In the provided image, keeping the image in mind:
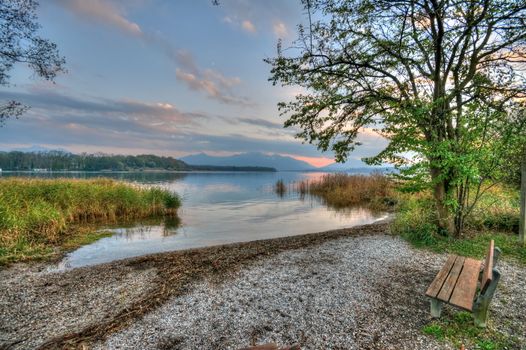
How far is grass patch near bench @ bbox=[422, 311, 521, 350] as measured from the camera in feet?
10.4

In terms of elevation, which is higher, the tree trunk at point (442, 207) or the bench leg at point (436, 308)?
the tree trunk at point (442, 207)

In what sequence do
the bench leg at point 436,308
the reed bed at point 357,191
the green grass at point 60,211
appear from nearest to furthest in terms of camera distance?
the bench leg at point 436,308 → the green grass at point 60,211 → the reed bed at point 357,191

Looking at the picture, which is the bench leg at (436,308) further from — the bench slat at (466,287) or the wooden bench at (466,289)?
the bench slat at (466,287)

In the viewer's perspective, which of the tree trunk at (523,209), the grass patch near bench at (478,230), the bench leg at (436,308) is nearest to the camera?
the bench leg at (436,308)

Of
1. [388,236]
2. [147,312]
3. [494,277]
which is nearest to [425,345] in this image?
[494,277]

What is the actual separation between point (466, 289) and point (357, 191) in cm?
2018

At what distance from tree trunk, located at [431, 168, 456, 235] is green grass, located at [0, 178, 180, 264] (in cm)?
1182

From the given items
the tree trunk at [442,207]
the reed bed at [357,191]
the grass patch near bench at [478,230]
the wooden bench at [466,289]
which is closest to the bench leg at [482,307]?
the wooden bench at [466,289]

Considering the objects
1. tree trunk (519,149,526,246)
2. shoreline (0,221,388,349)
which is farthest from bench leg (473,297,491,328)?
tree trunk (519,149,526,246)

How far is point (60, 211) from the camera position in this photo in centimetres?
1167

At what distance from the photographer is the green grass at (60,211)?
25.4 feet

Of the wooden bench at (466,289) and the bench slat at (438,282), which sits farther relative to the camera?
the bench slat at (438,282)

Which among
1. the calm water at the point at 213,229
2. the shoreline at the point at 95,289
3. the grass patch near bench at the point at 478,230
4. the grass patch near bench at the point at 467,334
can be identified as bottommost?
the calm water at the point at 213,229

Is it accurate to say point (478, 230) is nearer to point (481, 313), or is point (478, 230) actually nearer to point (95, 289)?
point (481, 313)
